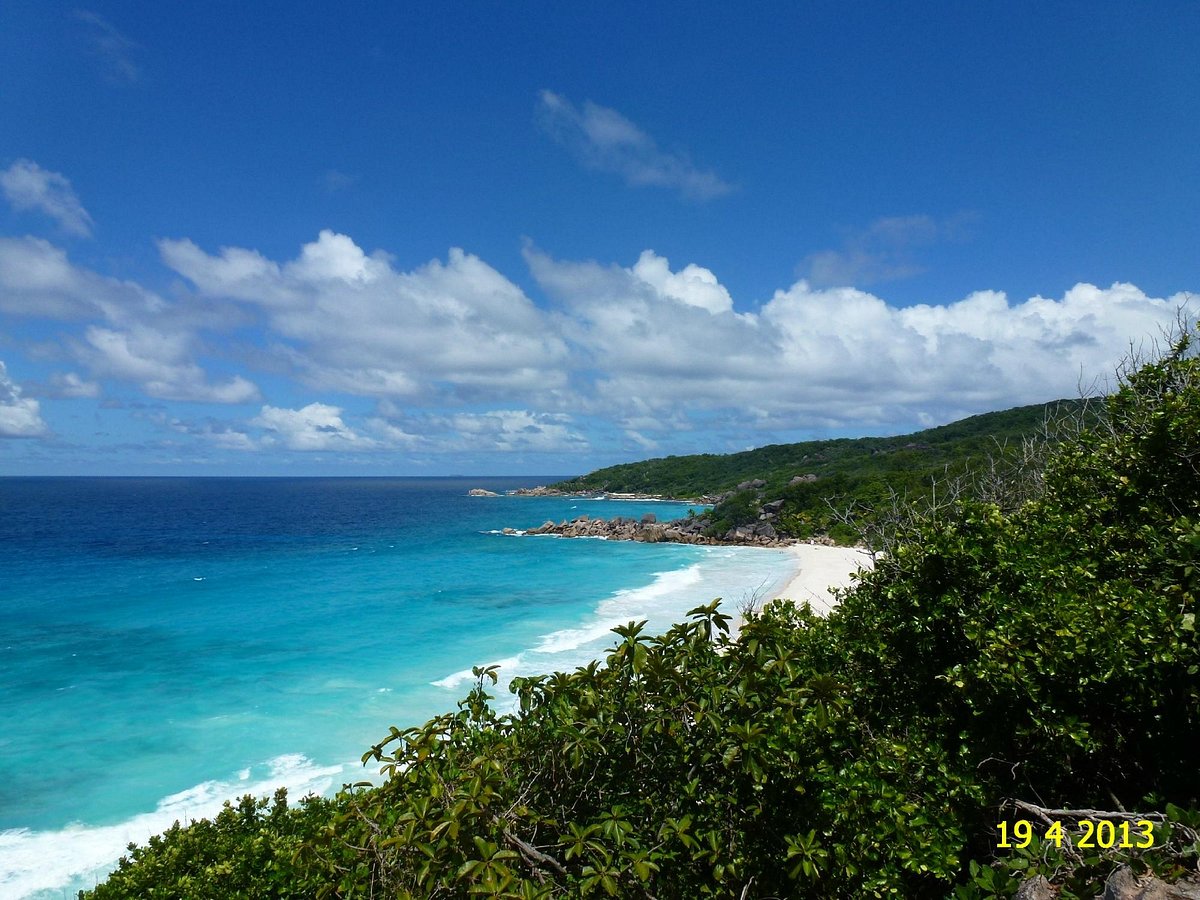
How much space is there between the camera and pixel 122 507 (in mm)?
99750

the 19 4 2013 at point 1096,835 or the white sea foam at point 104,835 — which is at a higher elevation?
the 19 4 2013 at point 1096,835

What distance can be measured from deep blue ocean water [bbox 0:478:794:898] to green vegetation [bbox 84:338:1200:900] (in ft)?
37.1

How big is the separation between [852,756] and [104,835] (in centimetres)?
1464

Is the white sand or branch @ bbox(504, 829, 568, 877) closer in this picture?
branch @ bbox(504, 829, 568, 877)

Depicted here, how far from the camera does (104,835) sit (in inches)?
459

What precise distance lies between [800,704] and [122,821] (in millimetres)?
15082

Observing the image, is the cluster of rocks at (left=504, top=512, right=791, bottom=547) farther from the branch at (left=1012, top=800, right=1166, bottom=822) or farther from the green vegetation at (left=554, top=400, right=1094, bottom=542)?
the branch at (left=1012, top=800, right=1166, bottom=822)

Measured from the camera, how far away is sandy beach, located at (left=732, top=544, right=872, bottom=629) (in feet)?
→ 94.5

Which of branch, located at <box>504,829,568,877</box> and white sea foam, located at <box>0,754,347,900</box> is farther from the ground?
branch, located at <box>504,829,568,877</box>

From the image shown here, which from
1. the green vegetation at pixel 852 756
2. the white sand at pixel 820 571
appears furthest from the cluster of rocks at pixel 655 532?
the green vegetation at pixel 852 756

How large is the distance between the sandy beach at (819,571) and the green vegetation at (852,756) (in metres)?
20.2

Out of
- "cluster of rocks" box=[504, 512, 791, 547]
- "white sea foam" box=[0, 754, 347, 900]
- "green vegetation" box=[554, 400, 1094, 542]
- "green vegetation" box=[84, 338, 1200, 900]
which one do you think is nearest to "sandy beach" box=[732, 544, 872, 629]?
"green vegetation" box=[554, 400, 1094, 542]

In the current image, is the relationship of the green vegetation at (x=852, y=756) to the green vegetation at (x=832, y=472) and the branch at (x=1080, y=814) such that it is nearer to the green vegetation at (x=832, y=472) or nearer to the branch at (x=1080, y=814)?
the branch at (x=1080, y=814)

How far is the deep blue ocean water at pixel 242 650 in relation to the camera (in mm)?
13242
